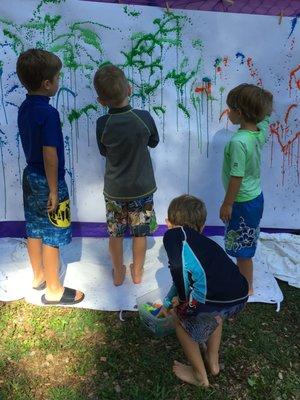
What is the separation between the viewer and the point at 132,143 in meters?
2.61

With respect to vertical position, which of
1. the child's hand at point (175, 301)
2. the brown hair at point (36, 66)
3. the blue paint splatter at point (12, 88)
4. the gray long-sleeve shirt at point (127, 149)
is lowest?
the child's hand at point (175, 301)

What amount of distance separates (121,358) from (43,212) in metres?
0.89

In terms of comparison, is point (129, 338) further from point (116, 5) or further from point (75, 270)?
point (116, 5)

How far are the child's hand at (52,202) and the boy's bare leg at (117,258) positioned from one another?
1.75 ft

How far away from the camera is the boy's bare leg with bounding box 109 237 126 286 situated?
295 cm

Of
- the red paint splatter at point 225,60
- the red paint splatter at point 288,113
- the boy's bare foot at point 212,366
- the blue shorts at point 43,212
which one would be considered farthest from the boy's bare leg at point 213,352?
the red paint splatter at point 225,60

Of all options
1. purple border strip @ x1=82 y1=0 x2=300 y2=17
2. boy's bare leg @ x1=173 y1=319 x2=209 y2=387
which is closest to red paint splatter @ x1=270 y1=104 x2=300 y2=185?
purple border strip @ x1=82 y1=0 x2=300 y2=17

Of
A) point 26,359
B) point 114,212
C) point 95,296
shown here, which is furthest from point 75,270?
point 26,359

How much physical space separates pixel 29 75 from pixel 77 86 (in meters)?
0.84

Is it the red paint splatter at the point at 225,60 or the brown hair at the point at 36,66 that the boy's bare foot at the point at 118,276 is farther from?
the red paint splatter at the point at 225,60

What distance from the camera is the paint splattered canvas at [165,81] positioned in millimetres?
3062

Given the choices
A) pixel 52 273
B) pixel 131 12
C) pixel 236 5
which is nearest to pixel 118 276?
pixel 52 273

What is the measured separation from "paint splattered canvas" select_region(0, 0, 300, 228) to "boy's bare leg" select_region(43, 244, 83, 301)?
83 cm

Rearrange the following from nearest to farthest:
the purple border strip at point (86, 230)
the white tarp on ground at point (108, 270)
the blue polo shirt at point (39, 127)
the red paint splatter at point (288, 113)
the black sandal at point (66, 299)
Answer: the blue polo shirt at point (39, 127) → the black sandal at point (66, 299) → the white tarp on ground at point (108, 270) → the red paint splatter at point (288, 113) → the purple border strip at point (86, 230)
